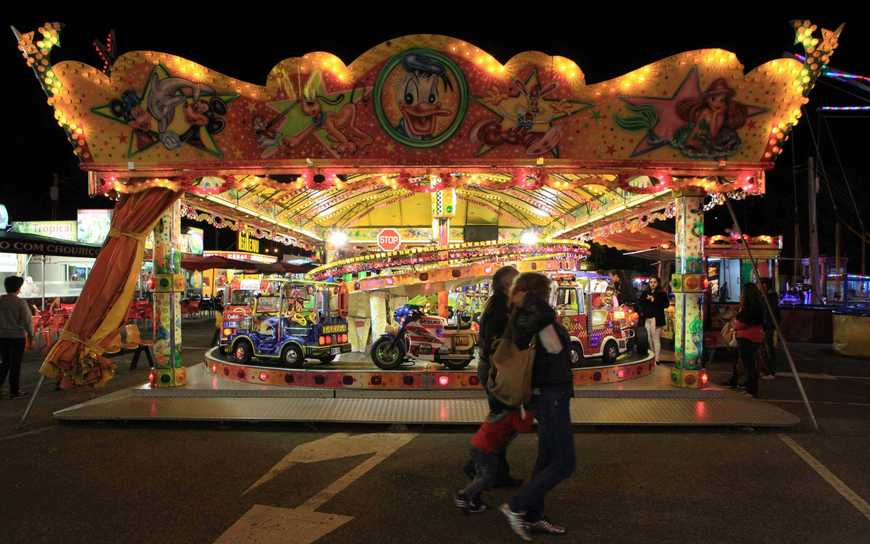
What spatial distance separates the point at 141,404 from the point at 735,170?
9.41 meters

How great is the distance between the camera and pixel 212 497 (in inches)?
199

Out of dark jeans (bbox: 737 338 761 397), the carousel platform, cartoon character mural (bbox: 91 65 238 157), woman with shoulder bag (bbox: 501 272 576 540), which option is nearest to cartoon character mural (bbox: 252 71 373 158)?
cartoon character mural (bbox: 91 65 238 157)

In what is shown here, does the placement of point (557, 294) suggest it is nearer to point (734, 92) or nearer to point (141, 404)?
point (734, 92)

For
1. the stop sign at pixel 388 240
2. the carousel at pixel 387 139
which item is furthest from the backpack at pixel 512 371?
the stop sign at pixel 388 240

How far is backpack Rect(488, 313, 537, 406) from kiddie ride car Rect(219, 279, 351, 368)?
671cm

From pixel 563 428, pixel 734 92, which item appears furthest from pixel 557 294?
pixel 563 428

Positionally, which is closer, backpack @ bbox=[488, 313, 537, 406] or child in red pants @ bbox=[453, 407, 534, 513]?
backpack @ bbox=[488, 313, 537, 406]

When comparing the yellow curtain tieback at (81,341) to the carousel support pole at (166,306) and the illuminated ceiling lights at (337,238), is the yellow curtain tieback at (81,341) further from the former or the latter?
the illuminated ceiling lights at (337,238)

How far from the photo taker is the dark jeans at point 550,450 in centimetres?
413

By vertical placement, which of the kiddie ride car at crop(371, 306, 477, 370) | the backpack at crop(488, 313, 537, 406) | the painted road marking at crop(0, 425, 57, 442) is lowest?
the painted road marking at crop(0, 425, 57, 442)

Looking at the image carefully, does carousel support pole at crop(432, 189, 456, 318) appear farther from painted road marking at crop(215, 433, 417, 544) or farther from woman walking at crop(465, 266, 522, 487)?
woman walking at crop(465, 266, 522, 487)

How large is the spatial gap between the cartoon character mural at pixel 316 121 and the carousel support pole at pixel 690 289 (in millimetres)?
5197

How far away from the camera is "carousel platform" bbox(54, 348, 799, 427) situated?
753 cm

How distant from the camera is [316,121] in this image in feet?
28.2
